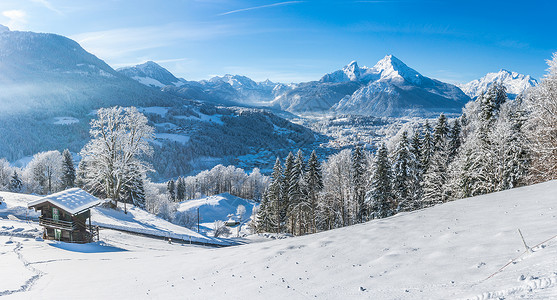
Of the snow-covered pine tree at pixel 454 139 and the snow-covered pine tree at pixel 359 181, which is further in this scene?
the snow-covered pine tree at pixel 454 139

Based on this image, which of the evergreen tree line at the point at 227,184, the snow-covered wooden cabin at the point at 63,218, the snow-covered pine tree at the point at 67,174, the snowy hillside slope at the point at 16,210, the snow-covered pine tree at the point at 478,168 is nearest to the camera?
the snow-covered wooden cabin at the point at 63,218

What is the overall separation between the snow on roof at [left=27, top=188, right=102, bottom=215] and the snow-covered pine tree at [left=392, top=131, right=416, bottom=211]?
108 feet

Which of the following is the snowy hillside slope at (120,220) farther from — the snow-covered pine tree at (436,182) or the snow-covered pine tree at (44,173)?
the snow-covered pine tree at (44,173)

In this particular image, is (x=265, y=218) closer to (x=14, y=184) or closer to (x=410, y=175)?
(x=410, y=175)

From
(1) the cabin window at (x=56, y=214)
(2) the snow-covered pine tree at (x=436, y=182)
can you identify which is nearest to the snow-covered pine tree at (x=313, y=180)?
(2) the snow-covered pine tree at (x=436, y=182)

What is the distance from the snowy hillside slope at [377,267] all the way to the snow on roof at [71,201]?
7347 millimetres

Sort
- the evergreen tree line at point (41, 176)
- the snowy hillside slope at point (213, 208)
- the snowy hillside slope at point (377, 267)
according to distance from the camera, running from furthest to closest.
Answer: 1. the snowy hillside slope at point (213, 208)
2. the evergreen tree line at point (41, 176)
3. the snowy hillside slope at point (377, 267)

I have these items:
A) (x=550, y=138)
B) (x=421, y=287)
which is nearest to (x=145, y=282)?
(x=421, y=287)

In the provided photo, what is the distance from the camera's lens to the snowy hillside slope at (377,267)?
20.8ft

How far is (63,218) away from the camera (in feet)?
75.2

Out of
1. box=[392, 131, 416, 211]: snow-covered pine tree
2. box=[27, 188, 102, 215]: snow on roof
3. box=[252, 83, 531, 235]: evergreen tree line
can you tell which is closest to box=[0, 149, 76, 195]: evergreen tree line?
box=[27, 188, 102, 215]: snow on roof

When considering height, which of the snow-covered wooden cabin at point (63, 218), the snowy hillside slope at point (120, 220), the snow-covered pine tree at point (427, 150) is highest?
the snow-covered pine tree at point (427, 150)

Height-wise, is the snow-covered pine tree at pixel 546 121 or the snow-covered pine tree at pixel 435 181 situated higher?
the snow-covered pine tree at pixel 546 121

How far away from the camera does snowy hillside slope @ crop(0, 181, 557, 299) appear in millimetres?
6348
